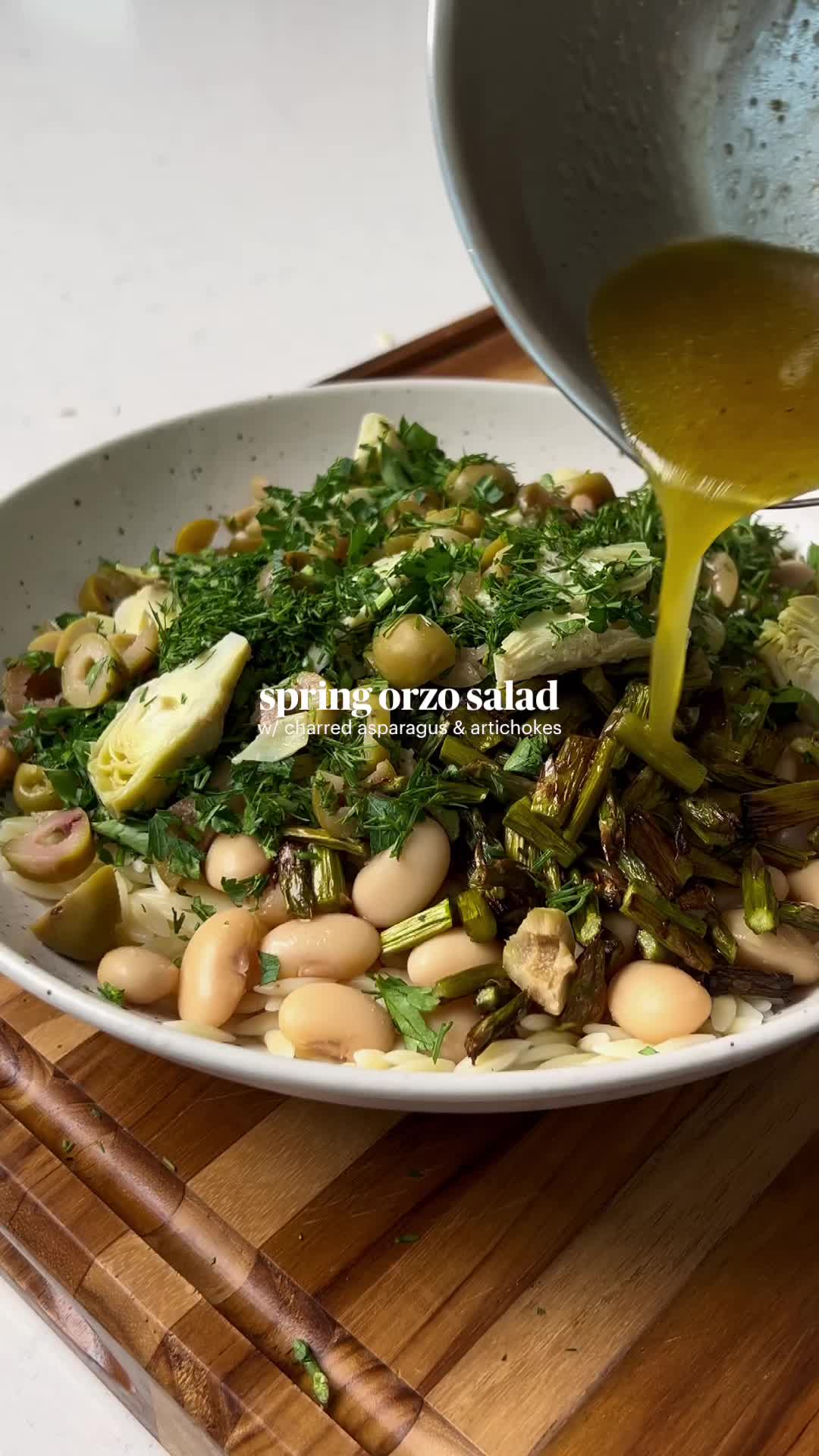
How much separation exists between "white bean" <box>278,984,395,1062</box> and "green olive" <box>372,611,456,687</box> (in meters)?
0.51

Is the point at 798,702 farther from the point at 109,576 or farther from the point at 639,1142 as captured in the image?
the point at 109,576

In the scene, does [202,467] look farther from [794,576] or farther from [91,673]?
[794,576]

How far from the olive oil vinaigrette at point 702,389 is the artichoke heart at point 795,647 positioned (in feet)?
1.13

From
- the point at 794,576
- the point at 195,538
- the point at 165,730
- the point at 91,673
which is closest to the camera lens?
the point at 165,730

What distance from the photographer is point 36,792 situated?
2.20 m

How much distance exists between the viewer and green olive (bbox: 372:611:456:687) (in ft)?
6.39

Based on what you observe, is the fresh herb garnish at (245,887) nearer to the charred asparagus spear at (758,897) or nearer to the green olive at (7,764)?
the green olive at (7,764)

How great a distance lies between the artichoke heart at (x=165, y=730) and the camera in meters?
2.04

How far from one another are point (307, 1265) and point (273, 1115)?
25cm

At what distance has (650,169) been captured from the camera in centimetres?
192

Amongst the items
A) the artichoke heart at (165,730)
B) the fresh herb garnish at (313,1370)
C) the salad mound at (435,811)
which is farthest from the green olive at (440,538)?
the fresh herb garnish at (313,1370)

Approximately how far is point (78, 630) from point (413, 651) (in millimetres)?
811

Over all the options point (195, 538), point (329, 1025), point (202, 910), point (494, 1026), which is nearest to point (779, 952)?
point (494, 1026)

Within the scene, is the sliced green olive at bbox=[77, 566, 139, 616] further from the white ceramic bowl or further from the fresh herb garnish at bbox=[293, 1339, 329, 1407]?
the fresh herb garnish at bbox=[293, 1339, 329, 1407]
